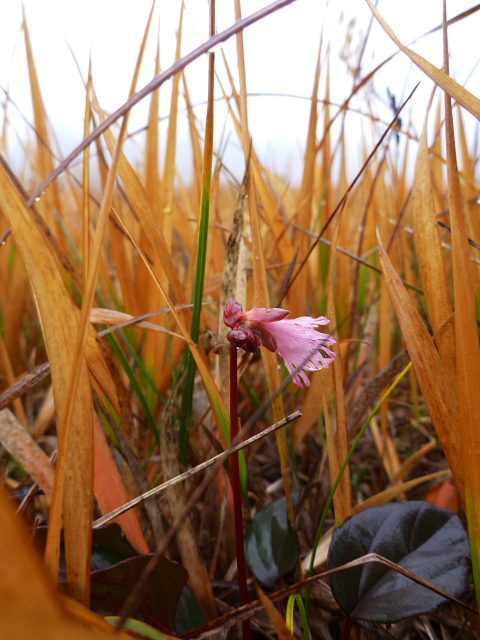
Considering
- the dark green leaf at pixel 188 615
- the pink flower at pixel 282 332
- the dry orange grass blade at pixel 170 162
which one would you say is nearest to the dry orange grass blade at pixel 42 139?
the dry orange grass blade at pixel 170 162

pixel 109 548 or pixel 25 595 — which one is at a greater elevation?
pixel 25 595

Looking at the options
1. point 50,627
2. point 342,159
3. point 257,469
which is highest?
point 342,159

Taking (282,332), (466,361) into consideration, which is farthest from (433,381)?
(282,332)

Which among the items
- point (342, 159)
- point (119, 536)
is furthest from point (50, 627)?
point (342, 159)

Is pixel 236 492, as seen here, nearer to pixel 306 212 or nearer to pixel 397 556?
pixel 397 556

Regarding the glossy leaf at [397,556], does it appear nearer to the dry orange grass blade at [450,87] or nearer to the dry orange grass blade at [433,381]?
the dry orange grass blade at [433,381]

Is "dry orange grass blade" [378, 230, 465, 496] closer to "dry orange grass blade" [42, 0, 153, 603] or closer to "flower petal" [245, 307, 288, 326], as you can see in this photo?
"flower petal" [245, 307, 288, 326]

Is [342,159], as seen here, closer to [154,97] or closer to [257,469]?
[154,97]
